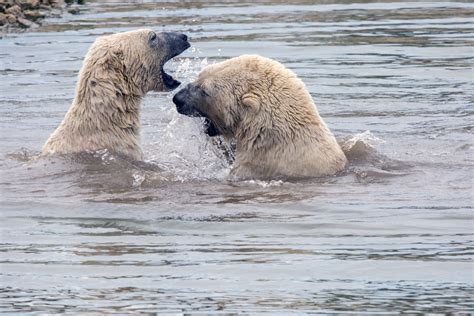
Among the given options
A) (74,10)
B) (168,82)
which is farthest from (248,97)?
(74,10)

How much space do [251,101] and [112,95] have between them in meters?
1.44

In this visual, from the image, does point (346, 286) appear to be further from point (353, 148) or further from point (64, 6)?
point (64, 6)

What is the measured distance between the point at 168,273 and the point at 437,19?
1519cm

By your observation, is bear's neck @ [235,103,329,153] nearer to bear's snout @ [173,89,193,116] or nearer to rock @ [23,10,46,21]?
bear's snout @ [173,89,193,116]

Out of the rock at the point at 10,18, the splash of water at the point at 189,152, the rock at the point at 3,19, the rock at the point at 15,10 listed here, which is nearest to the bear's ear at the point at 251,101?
the splash of water at the point at 189,152

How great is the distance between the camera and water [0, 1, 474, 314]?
7.44m

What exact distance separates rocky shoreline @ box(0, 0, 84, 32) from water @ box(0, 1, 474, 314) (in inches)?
177

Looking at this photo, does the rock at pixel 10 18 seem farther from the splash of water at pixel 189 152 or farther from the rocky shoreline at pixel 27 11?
the splash of water at pixel 189 152

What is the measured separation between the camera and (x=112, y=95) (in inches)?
442

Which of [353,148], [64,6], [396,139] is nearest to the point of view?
[353,148]

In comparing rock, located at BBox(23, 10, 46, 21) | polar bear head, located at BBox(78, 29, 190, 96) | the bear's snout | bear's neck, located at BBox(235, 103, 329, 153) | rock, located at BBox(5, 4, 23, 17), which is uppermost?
polar bear head, located at BBox(78, 29, 190, 96)

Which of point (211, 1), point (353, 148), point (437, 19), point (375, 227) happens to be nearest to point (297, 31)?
point (437, 19)

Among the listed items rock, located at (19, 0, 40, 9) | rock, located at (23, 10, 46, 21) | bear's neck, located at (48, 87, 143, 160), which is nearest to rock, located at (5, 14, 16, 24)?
rock, located at (23, 10, 46, 21)

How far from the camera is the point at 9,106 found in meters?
15.5
